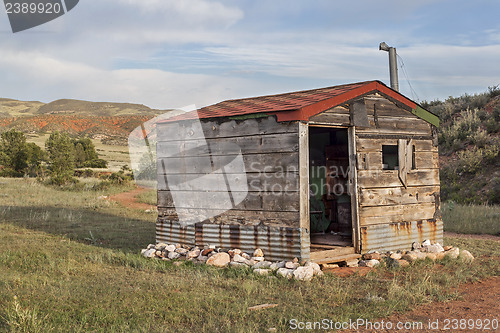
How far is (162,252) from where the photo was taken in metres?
8.79

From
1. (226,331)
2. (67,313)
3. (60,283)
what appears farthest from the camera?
(60,283)

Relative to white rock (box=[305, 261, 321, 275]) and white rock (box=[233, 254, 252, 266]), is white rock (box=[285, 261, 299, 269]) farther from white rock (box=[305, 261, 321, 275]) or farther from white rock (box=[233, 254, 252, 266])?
white rock (box=[233, 254, 252, 266])

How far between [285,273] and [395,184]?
10.5ft

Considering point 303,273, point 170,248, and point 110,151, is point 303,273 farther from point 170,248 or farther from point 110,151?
point 110,151

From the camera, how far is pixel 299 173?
295 inches

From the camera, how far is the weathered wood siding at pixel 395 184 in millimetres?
8469

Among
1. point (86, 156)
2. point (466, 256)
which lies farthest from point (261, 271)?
point (86, 156)

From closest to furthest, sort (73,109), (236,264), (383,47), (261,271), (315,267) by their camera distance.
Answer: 1. (261,271)
2. (315,267)
3. (236,264)
4. (383,47)
5. (73,109)

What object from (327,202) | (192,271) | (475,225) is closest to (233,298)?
(192,271)

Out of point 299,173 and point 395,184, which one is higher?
point 299,173

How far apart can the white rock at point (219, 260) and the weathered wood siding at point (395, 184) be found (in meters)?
2.58

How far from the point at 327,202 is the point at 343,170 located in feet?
2.89

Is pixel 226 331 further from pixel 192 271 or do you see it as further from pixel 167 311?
pixel 192 271

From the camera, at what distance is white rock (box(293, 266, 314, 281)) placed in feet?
22.7
